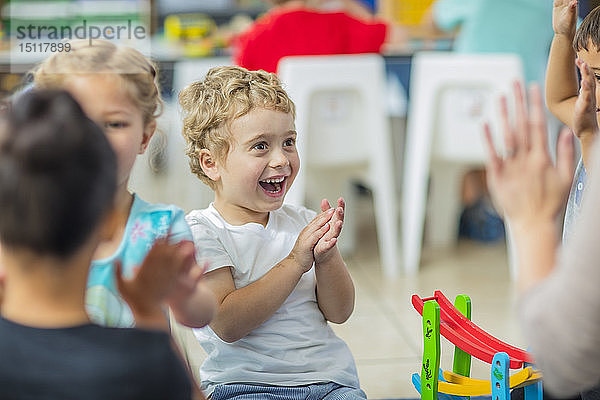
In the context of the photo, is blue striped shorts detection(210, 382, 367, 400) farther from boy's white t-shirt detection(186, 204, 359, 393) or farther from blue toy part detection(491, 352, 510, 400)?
blue toy part detection(491, 352, 510, 400)

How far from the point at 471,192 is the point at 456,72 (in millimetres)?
814

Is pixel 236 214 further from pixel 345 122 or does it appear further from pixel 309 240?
pixel 345 122

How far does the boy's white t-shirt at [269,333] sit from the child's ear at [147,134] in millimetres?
137

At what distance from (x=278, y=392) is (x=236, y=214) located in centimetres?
25

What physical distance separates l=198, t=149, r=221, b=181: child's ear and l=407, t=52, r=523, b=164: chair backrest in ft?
4.85

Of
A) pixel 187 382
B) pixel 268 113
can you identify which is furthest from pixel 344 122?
pixel 187 382

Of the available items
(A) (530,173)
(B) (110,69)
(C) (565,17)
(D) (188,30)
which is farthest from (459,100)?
(A) (530,173)

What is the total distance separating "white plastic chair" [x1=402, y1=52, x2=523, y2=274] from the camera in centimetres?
252

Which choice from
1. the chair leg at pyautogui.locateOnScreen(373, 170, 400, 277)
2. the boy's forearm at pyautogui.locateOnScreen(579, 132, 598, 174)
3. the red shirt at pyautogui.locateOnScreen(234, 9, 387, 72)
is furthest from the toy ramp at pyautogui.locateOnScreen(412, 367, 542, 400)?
the red shirt at pyautogui.locateOnScreen(234, 9, 387, 72)

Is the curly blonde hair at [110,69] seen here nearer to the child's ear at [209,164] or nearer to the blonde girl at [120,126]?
the blonde girl at [120,126]

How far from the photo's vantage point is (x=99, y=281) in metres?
0.98

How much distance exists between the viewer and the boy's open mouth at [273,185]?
47.2 inches

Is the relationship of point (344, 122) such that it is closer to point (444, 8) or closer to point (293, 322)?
point (444, 8)

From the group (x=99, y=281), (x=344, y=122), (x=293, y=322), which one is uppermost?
(x=99, y=281)
